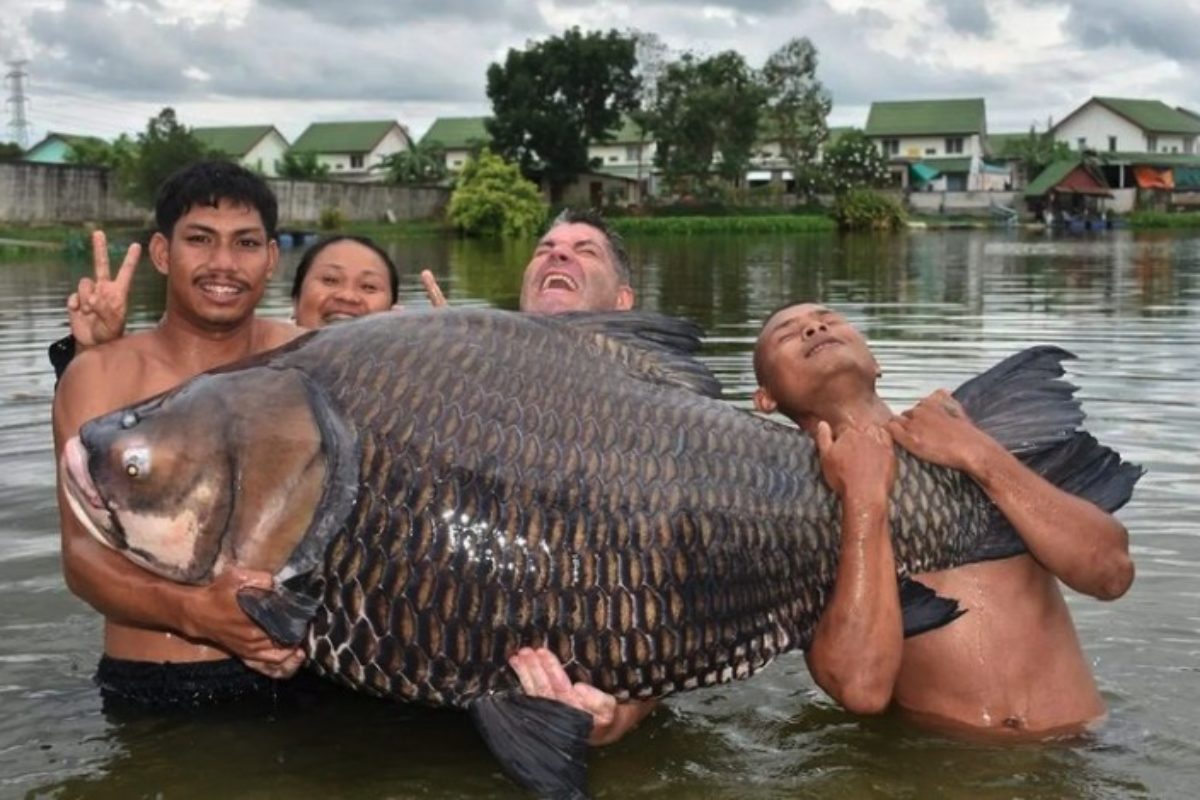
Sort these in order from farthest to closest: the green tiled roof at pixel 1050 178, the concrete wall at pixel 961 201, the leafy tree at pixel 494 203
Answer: the concrete wall at pixel 961 201 → the green tiled roof at pixel 1050 178 → the leafy tree at pixel 494 203

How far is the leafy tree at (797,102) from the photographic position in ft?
258

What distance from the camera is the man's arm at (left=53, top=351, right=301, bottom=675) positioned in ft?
11.3

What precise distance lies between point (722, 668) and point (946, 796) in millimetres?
1054

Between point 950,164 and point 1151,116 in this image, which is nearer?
point 950,164

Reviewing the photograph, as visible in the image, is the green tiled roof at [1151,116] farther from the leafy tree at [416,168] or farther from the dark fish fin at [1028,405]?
the dark fish fin at [1028,405]

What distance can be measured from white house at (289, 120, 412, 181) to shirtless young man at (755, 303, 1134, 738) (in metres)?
99.5

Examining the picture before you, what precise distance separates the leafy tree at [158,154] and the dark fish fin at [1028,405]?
1839 inches

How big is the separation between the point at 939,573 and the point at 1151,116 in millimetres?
108304

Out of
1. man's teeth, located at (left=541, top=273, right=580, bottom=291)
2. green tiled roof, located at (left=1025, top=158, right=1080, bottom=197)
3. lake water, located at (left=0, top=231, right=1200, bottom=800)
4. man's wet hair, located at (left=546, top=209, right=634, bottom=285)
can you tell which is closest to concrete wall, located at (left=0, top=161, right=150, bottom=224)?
lake water, located at (left=0, top=231, right=1200, bottom=800)

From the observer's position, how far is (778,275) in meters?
29.7

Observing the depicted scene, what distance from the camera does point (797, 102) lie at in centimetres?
7906

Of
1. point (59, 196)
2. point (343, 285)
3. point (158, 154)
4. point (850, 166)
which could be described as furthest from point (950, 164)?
point (343, 285)

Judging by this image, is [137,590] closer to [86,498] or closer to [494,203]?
[86,498]

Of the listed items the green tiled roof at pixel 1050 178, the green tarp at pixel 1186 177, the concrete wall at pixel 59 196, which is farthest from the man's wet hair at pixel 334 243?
the green tarp at pixel 1186 177
